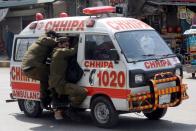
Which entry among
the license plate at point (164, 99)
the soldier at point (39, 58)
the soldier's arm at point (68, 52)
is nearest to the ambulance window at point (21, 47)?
the soldier at point (39, 58)

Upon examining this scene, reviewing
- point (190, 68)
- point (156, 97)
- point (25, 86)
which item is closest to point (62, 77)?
point (25, 86)

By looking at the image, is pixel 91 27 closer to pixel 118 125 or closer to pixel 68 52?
pixel 68 52

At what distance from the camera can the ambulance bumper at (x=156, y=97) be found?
9.54 metres

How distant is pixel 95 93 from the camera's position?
1014cm

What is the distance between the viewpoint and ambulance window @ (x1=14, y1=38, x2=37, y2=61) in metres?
11.8

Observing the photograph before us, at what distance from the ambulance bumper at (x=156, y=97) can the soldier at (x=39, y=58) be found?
2.15 m

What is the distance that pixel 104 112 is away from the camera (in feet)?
32.9

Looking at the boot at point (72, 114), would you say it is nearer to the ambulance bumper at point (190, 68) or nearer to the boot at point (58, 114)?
the boot at point (58, 114)

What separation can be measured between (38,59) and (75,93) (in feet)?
3.63

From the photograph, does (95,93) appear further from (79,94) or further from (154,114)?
(154,114)

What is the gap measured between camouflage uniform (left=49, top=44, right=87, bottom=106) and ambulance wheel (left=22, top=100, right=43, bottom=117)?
1.29 m

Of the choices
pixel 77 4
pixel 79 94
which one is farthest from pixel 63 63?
pixel 77 4

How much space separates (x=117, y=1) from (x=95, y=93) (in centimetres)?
1603

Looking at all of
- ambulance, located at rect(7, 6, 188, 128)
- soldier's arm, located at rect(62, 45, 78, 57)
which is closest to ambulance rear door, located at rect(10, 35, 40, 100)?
ambulance, located at rect(7, 6, 188, 128)
